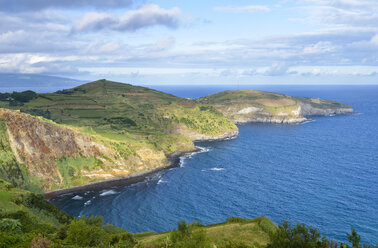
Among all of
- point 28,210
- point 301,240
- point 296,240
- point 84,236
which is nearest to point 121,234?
point 84,236

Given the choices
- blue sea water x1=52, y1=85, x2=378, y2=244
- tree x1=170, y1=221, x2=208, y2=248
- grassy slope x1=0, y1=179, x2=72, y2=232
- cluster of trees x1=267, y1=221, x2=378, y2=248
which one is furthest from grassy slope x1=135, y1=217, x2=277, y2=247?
blue sea water x1=52, y1=85, x2=378, y2=244

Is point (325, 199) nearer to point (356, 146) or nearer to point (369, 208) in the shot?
point (369, 208)

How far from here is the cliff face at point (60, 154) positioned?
11881cm

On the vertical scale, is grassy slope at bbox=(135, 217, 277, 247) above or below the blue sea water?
above

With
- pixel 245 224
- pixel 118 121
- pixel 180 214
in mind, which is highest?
pixel 118 121

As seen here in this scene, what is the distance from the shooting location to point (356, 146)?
180 metres

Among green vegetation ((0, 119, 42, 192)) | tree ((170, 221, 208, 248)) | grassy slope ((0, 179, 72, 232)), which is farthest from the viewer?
green vegetation ((0, 119, 42, 192))

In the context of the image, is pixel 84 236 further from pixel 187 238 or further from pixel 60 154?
pixel 60 154

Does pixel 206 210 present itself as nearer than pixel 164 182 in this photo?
Yes

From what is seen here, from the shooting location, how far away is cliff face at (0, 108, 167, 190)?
390ft

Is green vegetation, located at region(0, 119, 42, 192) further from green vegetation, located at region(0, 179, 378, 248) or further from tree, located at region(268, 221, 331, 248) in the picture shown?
tree, located at region(268, 221, 331, 248)

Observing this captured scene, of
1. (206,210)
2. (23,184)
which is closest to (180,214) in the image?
(206,210)

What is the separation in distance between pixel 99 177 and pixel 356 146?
148m

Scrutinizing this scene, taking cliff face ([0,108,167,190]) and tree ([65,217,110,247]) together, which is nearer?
tree ([65,217,110,247])
